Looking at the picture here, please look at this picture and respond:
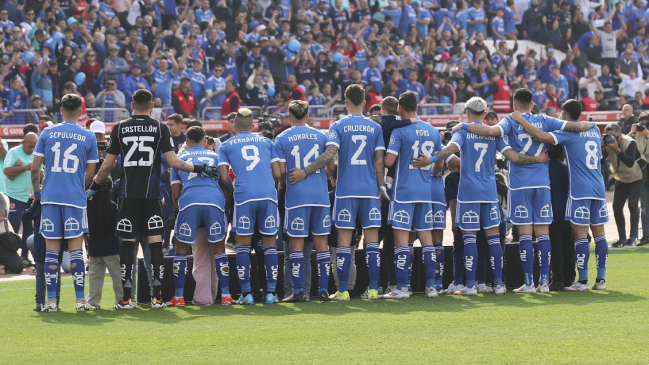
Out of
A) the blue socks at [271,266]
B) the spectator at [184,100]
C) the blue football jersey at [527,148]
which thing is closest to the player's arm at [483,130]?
the blue football jersey at [527,148]

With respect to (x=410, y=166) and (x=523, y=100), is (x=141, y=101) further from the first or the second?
(x=523, y=100)

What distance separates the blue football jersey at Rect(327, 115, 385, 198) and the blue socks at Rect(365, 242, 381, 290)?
22.1 inches

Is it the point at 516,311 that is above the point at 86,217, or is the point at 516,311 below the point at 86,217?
below

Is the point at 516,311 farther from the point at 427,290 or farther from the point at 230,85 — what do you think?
the point at 230,85

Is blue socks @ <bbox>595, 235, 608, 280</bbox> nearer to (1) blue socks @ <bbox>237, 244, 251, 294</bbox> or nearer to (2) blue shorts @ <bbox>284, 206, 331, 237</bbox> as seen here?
(2) blue shorts @ <bbox>284, 206, 331, 237</bbox>

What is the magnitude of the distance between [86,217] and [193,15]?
15490 millimetres

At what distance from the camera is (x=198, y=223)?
29.0ft

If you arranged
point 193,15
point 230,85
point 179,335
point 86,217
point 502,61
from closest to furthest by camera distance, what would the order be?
1. point 179,335
2. point 86,217
3. point 230,85
4. point 193,15
5. point 502,61

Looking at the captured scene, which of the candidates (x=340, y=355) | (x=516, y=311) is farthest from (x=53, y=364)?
(x=516, y=311)

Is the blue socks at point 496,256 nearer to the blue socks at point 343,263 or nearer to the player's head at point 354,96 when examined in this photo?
the blue socks at point 343,263

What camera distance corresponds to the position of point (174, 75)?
2041 cm

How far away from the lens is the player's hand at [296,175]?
886 centimetres

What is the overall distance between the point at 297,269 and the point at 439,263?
1743 millimetres

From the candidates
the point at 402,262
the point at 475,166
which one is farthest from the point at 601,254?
the point at 402,262
